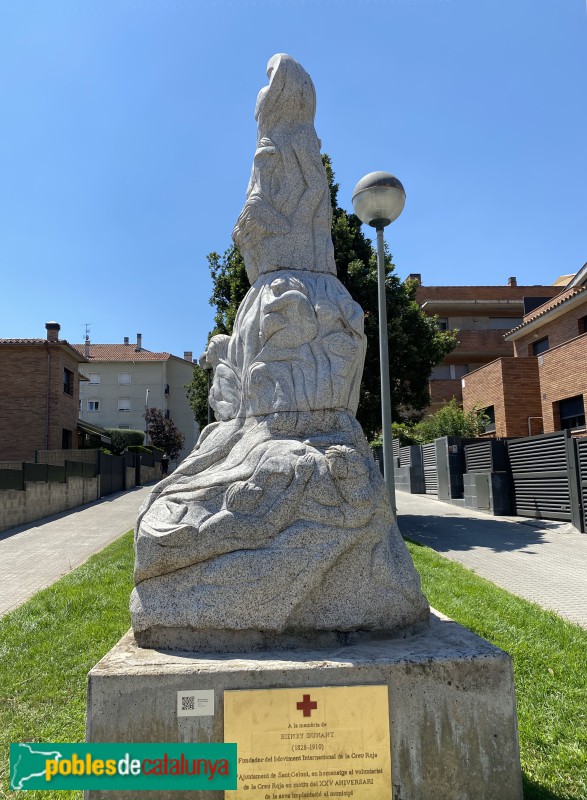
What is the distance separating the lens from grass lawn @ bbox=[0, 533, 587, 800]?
3.23 meters

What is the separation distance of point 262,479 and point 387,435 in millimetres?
4224

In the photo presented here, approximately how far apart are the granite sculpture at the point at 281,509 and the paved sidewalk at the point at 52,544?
4.58m

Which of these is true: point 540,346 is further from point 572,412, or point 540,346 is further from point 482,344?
point 482,344

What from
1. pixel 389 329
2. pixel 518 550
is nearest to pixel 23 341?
pixel 389 329

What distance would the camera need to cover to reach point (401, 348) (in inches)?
496

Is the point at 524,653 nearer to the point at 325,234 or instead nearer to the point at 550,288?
the point at 325,234

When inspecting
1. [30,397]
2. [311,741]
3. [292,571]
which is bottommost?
[311,741]

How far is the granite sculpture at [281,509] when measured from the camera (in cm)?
293

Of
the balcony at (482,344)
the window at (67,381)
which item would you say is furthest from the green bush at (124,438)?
the balcony at (482,344)

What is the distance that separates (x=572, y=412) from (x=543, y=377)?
1513 mm

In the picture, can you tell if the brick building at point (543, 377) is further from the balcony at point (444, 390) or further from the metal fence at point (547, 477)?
the balcony at point (444, 390)

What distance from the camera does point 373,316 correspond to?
12492 millimetres

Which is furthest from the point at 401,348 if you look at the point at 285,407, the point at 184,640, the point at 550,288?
the point at 550,288

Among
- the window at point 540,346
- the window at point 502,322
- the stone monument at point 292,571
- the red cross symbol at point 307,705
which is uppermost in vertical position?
the window at point 502,322
